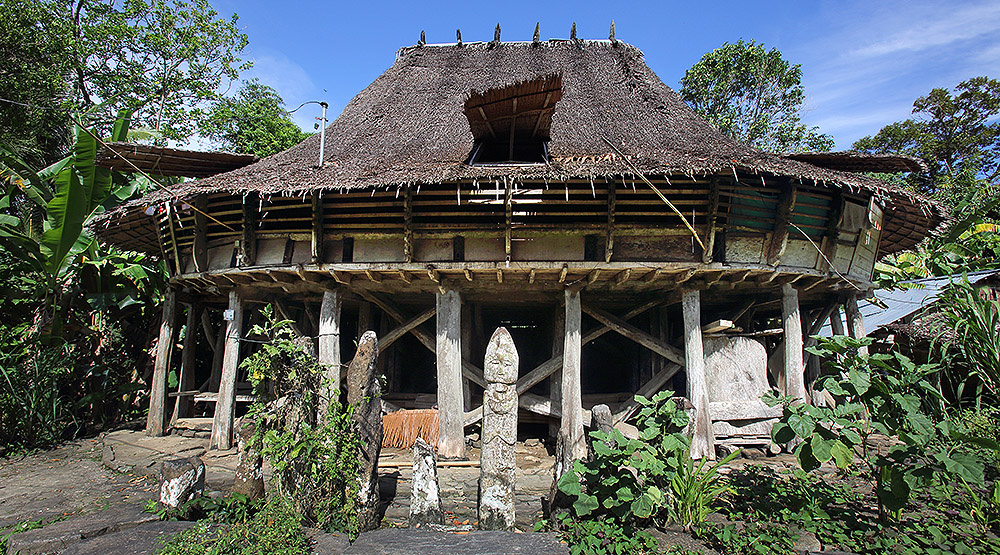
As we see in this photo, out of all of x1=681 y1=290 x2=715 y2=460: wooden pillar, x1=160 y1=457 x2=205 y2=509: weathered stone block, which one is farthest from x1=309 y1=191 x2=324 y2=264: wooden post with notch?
x1=681 y1=290 x2=715 y2=460: wooden pillar

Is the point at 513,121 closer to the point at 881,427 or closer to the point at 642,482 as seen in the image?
the point at 642,482

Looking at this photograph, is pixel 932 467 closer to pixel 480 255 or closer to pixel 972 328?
pixel 972 328

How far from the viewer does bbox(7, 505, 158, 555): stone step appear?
3627 millimetres

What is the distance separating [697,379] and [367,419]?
4.52 metres

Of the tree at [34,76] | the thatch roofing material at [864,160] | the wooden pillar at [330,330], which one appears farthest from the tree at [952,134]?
the tree at [34,76]

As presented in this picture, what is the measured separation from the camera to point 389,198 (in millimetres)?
6820

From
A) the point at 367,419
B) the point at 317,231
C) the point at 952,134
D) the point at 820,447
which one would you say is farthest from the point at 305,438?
the point at 952,134

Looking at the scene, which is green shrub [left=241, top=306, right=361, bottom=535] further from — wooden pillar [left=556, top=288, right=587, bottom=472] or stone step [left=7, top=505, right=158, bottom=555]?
wooden pillar [left=556, top=288, right=587, bottom=472]

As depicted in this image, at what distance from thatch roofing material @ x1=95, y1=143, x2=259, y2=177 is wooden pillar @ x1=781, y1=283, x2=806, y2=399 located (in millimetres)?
8725

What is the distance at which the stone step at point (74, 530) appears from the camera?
3627 millimetres

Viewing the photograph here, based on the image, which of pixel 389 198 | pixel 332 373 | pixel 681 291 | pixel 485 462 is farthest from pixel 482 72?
pixel 485 462

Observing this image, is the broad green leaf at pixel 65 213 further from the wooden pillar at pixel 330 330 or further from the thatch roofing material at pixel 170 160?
the wooden pillar at pixel 330 330

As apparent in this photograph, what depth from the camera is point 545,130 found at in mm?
7133

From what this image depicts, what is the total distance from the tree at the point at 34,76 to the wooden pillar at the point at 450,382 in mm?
12798
